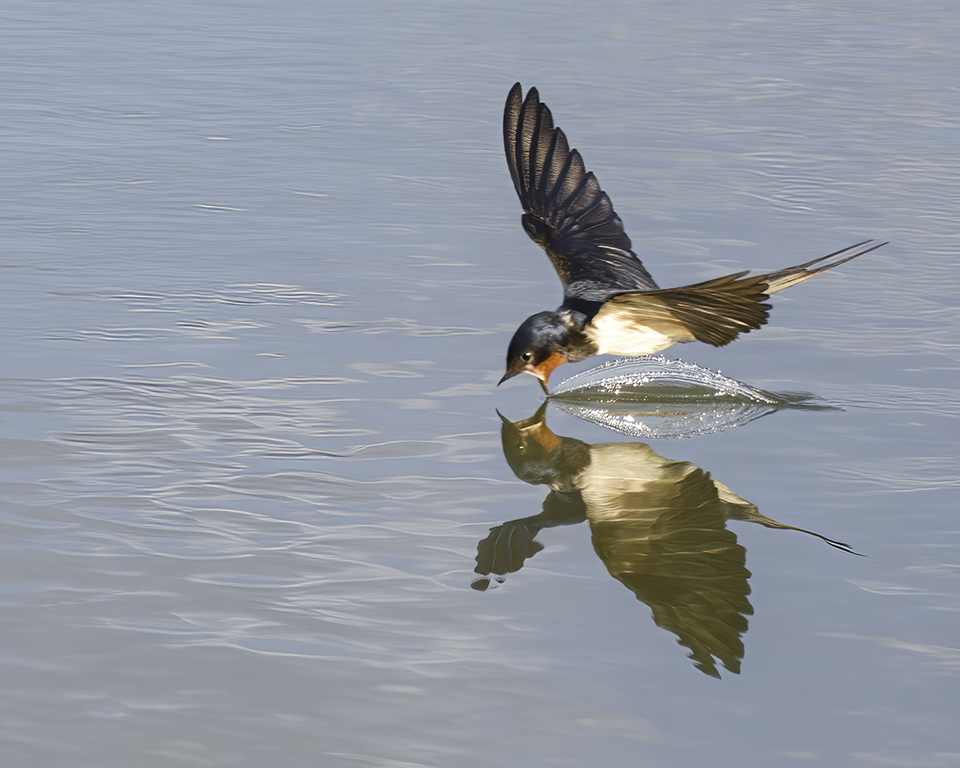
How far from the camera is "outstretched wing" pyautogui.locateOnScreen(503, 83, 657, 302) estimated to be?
7.84m

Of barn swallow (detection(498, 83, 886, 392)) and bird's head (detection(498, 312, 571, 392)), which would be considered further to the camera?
bird's head (detection(498, 312, 571, 392))

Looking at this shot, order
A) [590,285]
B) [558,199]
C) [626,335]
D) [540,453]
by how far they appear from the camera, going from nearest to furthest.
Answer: [540,453]
[626,335]
[590,285]
[558,199]

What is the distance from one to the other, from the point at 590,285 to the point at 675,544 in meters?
2.27

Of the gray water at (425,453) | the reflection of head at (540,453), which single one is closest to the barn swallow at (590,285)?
the reflection of head at (540,453)

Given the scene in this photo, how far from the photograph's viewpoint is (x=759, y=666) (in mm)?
4395

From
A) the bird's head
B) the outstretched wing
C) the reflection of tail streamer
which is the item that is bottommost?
the reflection of tail streamer

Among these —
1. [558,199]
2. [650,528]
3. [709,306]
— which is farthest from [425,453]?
[558,199]

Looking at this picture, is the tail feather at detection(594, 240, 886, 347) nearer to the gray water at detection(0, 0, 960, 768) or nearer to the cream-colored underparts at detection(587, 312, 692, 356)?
the cream-colored underparts at detection(587, 312, 692, 356)

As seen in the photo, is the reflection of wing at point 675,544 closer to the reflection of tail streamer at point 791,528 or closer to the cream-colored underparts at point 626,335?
the reflection of tail streamer at point 791,528

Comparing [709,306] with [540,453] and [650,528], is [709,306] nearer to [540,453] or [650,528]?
[540,453]

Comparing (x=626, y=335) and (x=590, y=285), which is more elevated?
(x=590, y=285)

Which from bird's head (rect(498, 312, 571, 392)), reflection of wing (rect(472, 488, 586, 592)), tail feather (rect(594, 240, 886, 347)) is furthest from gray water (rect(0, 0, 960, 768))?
tail feather (rect(594, 240, 886, 347))

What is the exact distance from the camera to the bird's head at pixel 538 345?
21.7 ft

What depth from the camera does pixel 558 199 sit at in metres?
8.32
